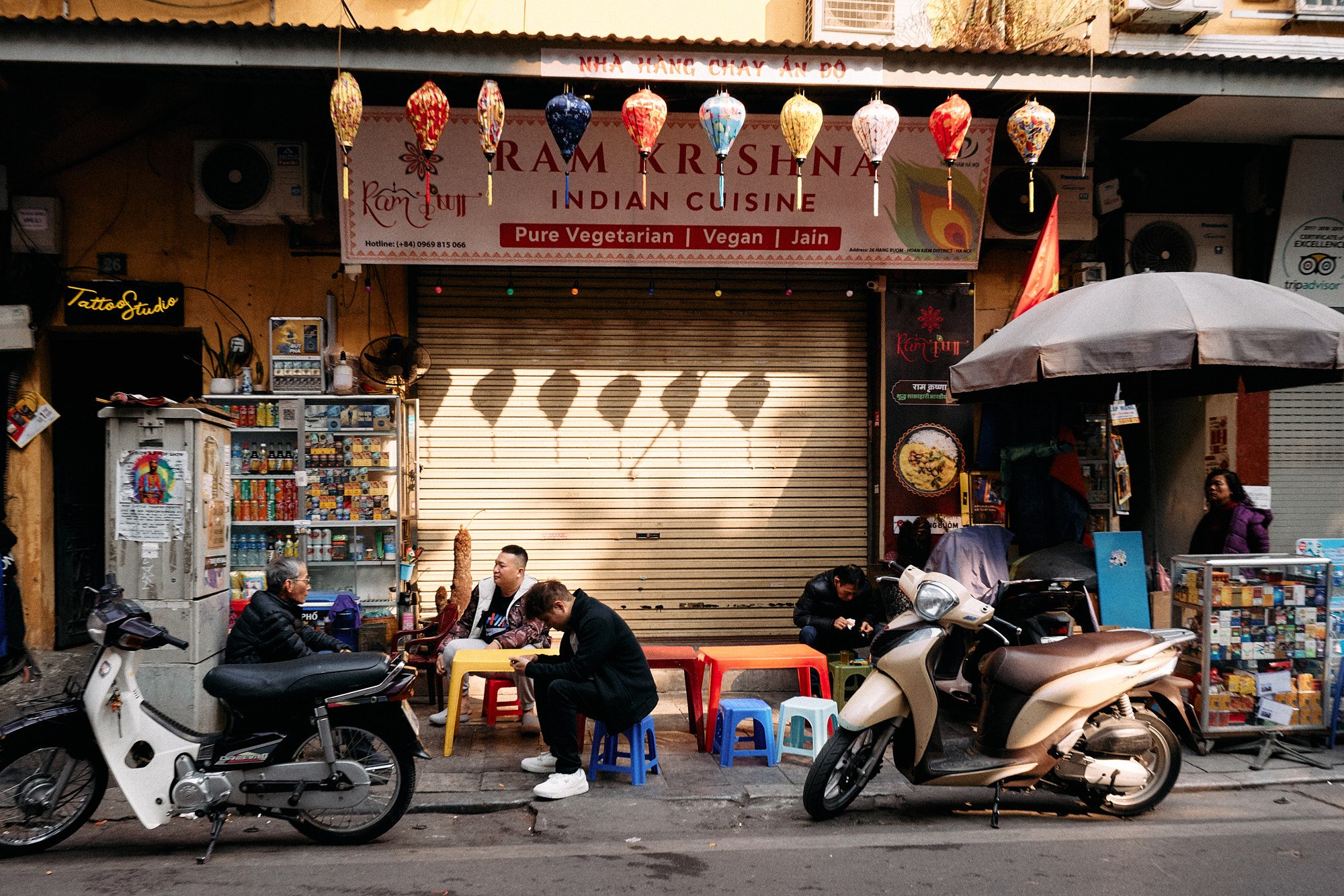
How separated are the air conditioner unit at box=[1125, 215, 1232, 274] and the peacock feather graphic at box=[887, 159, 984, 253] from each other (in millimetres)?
1871

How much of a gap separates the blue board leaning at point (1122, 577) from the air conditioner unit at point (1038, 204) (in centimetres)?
338

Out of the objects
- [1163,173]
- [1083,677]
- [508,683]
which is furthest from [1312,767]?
[1163,173]

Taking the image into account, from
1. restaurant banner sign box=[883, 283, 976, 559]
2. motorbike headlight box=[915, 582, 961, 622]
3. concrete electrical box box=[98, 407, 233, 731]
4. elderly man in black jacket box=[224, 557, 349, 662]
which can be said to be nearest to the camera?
motorbike headlight box=[915, 582, 961, 622]

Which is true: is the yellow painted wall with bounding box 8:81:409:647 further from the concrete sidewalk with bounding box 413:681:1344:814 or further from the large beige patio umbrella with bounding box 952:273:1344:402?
the large beige patio umbrella with bounding box 952:273:1344:402

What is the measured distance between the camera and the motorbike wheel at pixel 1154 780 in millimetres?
5531

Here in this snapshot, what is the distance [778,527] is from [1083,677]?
4397 millimetres

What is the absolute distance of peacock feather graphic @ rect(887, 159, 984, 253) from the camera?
9.08 meters

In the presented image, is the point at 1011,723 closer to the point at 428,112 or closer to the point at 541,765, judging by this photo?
the point at 541,765

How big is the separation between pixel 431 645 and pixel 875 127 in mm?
5373

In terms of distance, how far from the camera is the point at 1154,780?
5582 millimetres

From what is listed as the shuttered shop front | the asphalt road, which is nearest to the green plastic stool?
the asphalt road

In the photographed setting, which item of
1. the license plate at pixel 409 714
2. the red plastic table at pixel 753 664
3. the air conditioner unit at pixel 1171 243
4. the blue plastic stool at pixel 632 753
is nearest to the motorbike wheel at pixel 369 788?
the license plate at pixel 409 714

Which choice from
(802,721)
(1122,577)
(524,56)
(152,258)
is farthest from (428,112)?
(1122,577)

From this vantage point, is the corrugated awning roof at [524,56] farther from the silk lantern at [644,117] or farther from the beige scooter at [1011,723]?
the beige scooter at [1011,723]
